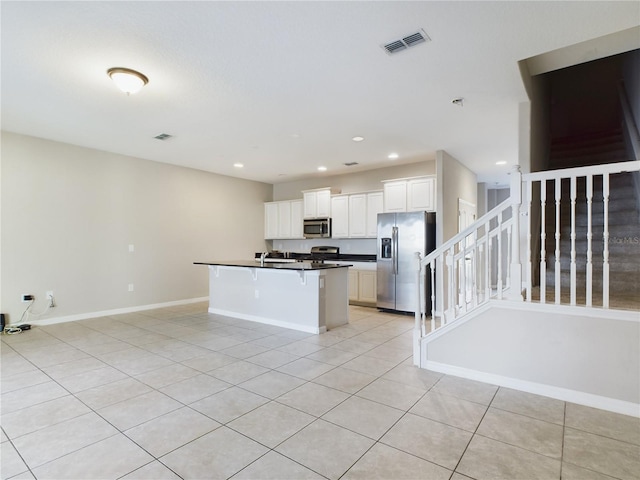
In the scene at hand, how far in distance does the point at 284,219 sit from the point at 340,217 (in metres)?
1.68

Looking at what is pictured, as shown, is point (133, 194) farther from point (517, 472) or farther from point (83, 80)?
point (517, 472)

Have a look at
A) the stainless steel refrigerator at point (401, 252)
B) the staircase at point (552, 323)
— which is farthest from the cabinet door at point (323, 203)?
the staircase at point (552, 323)

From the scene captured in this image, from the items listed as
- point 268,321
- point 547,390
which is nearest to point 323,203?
point 268,321

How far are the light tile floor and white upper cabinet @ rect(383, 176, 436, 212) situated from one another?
10.3 feet

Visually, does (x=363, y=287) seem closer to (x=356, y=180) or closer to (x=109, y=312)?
(x=356, y=180)

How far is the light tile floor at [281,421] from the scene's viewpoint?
1835 millimetres

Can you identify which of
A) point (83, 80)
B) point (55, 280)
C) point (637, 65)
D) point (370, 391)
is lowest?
point (370, 391)

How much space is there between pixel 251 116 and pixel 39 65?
202cm

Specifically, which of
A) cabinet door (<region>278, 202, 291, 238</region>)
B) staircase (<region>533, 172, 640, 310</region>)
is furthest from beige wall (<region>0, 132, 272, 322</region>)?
staircase (<region>533, 172, 640, 310</region>)

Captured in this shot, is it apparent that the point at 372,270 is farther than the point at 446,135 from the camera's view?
Yes

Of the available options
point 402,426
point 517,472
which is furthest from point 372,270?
point 517,472

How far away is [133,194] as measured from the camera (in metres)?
6.04

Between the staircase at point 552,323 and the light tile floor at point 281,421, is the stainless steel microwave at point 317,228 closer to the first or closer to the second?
the light tile floor at point 281,421

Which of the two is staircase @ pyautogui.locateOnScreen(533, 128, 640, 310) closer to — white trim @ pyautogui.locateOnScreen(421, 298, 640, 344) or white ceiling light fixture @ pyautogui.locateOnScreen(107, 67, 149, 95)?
white trim @ pyautogui.locateOnScreen(421, 298, 640, 344)
